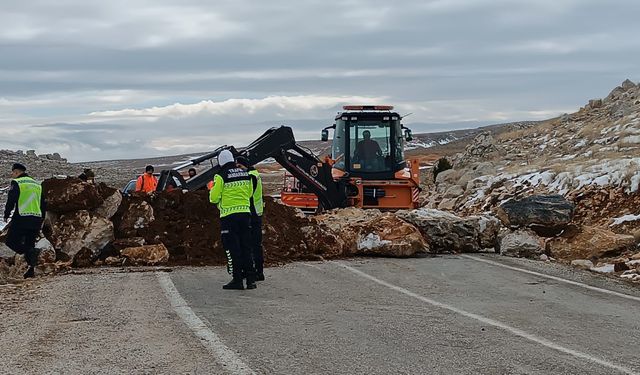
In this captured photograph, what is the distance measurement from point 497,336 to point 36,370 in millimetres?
4301

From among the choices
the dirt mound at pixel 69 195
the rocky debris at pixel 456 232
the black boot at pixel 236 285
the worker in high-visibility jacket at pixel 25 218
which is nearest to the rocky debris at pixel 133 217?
the dirt mound at pixel 69 195

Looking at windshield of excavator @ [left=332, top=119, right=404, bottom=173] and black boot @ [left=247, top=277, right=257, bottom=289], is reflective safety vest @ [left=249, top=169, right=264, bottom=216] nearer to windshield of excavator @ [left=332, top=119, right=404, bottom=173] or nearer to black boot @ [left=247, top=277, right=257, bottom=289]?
black boot @ [left=247, top=277, right=257, bottom=289]

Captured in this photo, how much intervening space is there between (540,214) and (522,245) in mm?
1153

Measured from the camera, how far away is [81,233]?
1358 cm

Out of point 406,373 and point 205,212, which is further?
point 205,212

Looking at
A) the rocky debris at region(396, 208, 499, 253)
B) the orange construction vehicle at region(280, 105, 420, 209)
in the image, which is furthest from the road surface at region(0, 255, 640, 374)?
the orange construction vehicle at region(280, 105, 420, 209)

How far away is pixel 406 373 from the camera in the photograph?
247 inches

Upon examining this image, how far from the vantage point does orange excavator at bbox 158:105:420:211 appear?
61.1 ft

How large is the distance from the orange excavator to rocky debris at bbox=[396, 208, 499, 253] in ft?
13.6

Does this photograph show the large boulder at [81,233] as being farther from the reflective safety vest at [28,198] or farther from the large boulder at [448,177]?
the large boulder at [448,177]

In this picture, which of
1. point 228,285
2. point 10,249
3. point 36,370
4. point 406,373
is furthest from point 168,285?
point 406,373

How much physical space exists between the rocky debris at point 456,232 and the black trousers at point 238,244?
537 cm

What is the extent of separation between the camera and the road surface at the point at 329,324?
6598mm

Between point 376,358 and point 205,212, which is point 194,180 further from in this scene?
point 376,358
